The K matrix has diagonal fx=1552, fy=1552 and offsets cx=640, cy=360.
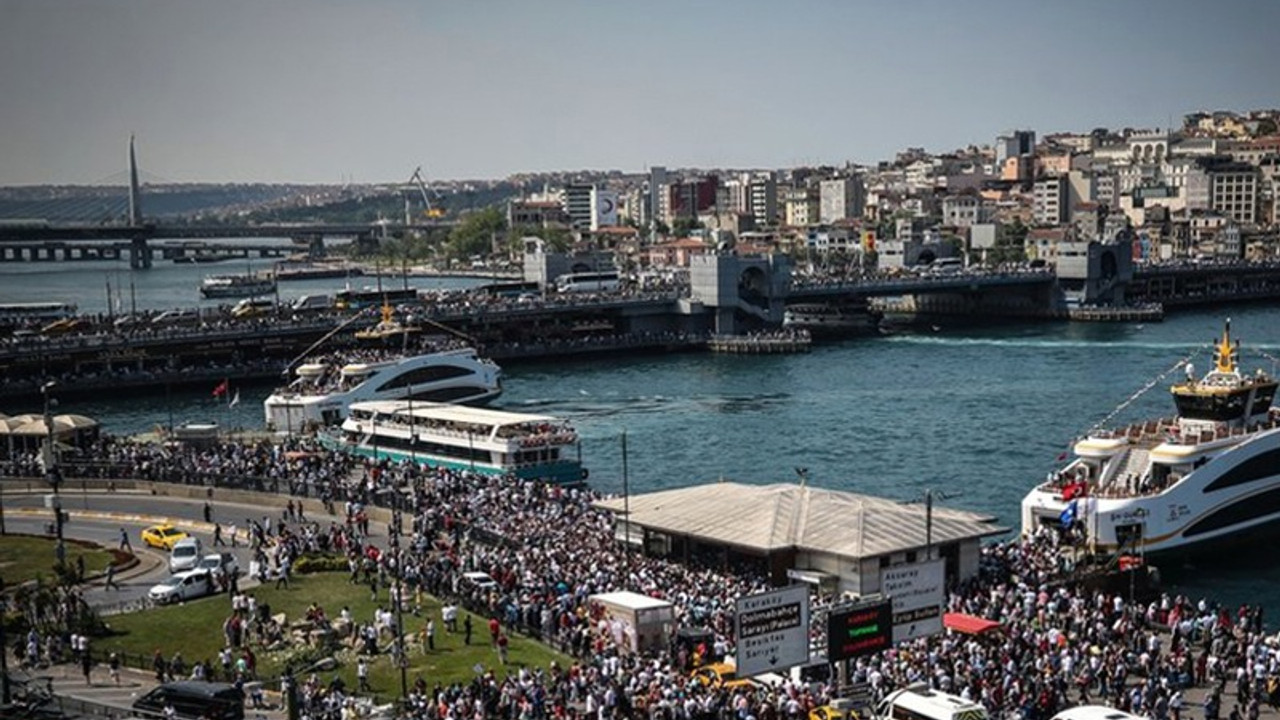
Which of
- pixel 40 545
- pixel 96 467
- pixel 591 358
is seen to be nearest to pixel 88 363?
pixel 591 358

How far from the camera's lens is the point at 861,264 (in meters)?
151

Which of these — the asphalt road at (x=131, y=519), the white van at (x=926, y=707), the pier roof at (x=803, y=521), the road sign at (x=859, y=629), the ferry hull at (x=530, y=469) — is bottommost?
the ferry hull at (x=530, y=469)

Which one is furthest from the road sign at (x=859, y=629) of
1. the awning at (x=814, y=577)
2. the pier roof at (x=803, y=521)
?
the awning at (x=814, y=577)

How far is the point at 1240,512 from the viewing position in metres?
34.9

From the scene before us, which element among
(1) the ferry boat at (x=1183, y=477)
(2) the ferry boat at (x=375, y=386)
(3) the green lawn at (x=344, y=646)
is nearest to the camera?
(3) the green lawn at (x=344, y=646)

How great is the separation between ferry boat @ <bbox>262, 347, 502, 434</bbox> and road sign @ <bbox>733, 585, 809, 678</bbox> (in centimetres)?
3431

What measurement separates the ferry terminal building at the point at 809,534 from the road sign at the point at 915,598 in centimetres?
392

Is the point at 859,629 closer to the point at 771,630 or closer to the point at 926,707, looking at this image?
the point at 771,630

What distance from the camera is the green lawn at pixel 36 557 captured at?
2898 centimetres

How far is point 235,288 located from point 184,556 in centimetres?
13509

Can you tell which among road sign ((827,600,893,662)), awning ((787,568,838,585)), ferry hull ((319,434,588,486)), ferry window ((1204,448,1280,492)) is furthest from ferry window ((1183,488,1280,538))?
ferry hull ((319,434,588,486))

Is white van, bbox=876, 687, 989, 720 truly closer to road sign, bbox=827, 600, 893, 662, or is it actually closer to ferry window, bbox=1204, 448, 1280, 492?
road sign, bbox=827, 600, 893, 662

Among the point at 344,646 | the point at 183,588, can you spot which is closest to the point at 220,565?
the point at 183,588

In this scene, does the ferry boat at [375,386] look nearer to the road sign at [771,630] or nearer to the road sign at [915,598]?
the road sign at [915,598]
